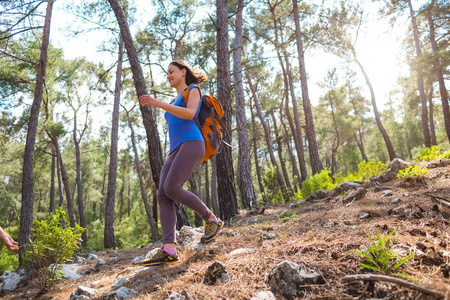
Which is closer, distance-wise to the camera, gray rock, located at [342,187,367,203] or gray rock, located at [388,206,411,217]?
gray rock, located at [388,206,411,217]

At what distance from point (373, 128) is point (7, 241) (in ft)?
108

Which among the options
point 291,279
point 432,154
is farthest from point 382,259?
point 432,154

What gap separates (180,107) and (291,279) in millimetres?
1601

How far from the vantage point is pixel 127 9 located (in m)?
11.8

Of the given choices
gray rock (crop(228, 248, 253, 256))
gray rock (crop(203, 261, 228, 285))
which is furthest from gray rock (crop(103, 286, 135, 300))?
gray rock (crop(228, 248, 253, 256))

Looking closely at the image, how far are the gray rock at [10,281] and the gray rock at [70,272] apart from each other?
0.59m

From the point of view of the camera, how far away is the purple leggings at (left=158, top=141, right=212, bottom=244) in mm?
2383

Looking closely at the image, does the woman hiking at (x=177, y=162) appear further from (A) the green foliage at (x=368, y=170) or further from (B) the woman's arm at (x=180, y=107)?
(A) the green foliage at (x=368, y=170)

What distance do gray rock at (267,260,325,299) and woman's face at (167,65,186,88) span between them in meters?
1.98

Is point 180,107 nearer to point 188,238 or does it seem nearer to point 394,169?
point 188,238

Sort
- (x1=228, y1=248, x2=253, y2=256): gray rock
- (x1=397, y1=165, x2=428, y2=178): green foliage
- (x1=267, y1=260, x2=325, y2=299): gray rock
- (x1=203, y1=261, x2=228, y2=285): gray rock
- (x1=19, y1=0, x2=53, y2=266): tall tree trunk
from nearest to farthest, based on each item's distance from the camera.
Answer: (x1=267, y1=260, x2=325, y2=299): gray rock → (x1=203, y1=261, x2=228, y2=285): gray rock → (x1=228, y1=248, x2=253, y2=256): gray rock → (x1=397, y1=165, x2=428, y2=178): green foliage → (x1=19, y1=0, x2=53, y2=266): tall tree trunk

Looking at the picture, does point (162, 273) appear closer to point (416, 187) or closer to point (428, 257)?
point (428, 257)

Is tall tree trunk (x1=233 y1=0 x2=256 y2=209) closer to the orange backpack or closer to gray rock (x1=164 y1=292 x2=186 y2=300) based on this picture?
the orange backpack

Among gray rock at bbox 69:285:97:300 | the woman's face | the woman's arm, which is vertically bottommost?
gray rock at bbox 69:285:97:300
